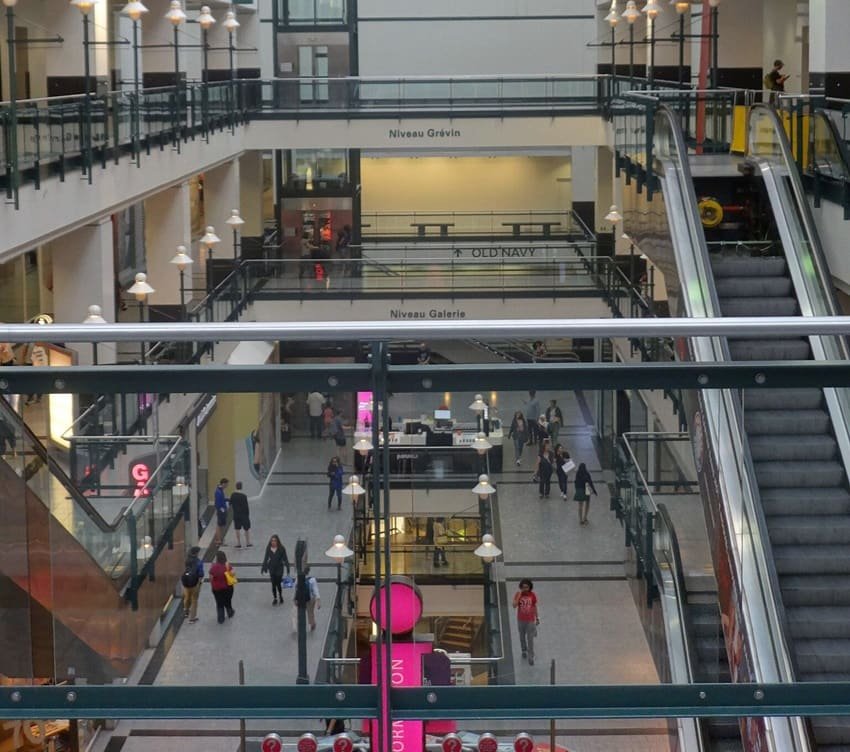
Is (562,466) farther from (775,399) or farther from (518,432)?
(775,399)

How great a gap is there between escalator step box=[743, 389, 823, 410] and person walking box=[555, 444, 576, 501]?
0.44 meters

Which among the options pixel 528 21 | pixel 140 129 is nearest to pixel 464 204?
pixel 528 21

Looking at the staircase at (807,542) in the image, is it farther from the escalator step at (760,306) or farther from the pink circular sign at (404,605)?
the escalator step at (760,306)

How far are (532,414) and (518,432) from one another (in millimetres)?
120

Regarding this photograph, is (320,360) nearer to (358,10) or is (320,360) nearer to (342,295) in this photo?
(342,295)

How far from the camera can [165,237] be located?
92.9ft

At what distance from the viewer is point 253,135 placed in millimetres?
34062

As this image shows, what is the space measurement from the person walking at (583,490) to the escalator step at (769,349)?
7.66 metres

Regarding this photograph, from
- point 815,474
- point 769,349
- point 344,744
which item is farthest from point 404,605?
point 769,349

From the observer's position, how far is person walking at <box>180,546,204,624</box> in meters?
3.27

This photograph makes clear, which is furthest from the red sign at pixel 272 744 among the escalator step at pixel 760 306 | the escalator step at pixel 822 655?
the escalator step at pixel 760 306

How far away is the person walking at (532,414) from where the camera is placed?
327 centimetres

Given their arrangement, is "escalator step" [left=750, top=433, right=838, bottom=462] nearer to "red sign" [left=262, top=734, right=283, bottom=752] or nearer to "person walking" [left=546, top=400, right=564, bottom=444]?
"person walking" [left=546, top=400, right=564, bottom=444]

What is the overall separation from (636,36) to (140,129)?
63.7 ft
